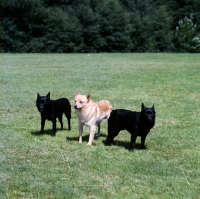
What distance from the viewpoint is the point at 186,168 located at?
6.48 metres

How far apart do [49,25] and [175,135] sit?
1707 inches

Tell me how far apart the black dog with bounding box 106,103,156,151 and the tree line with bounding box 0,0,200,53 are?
41.8m

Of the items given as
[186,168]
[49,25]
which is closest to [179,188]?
[186,168]

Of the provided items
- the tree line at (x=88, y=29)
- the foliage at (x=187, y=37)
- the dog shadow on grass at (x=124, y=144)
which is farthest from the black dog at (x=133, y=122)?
the tree line at (x=88, y=29)

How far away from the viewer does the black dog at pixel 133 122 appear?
288 inches

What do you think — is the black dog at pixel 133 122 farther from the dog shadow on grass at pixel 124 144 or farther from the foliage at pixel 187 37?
the foliage at pixel 187 37

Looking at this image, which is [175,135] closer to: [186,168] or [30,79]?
[186,168]

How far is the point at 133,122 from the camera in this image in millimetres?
7422

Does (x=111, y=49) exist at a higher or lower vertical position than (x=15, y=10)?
lower

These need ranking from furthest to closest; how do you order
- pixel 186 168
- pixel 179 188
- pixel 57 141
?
pixel 57 141 < pixel 186 168 < pixel 179 188

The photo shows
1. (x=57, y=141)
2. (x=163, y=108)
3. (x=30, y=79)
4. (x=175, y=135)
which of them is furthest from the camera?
(x=30, y=79)

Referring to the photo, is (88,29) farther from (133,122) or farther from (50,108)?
(133,122)

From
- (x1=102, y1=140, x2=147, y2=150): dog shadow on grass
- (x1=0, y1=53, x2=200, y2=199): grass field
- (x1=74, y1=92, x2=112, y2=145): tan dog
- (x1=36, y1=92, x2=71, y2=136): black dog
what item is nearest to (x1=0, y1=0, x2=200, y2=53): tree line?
(x1=0, y1=53, x2=200, y2=199): grass field

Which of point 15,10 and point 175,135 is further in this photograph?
point 15,10
